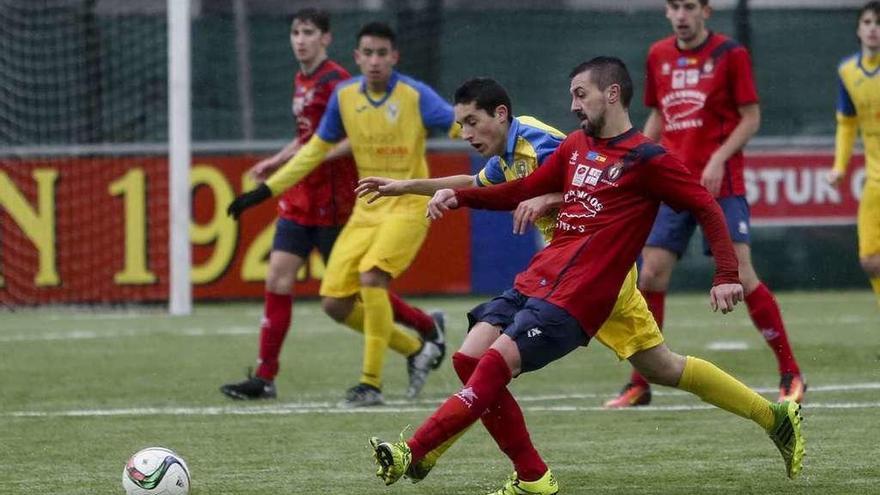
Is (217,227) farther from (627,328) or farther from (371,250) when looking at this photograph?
(627,328)

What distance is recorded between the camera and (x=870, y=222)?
10.8 metres

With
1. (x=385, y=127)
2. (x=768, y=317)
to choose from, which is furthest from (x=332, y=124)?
(x=768, y=317)

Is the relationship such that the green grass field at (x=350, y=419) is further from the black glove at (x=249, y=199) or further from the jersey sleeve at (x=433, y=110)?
the jersey sleeve at (x=433, y=110)

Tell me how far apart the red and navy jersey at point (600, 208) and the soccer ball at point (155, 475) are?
4.60ft

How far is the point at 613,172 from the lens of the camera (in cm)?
630

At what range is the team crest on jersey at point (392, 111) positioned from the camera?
962 cm

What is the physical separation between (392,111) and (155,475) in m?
3.94

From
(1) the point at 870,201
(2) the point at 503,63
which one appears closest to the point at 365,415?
(1) the point at 870,201

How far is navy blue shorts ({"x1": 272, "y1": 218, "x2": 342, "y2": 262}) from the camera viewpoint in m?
9.98

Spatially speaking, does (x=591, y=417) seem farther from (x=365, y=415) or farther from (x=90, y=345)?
(x=90, y=345)

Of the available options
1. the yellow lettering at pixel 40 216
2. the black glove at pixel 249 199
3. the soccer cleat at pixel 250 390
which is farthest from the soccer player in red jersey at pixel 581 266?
the yellow lettering at pixel 40 216

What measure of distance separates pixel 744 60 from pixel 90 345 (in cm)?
580

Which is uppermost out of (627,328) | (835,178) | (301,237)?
(835,178)

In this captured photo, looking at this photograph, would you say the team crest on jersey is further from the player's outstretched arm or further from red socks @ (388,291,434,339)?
the player's outstretched arm
